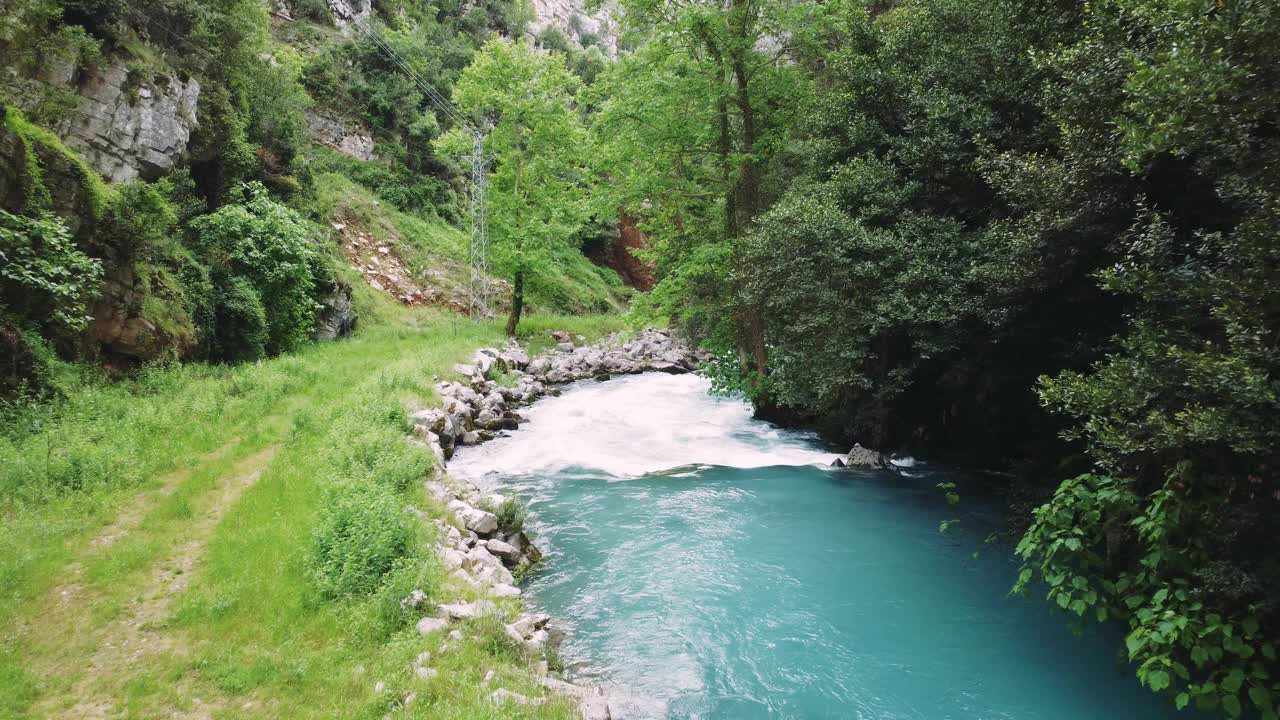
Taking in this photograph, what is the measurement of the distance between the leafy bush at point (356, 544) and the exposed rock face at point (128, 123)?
12210 mm

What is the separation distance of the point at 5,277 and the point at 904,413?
17.7 metres

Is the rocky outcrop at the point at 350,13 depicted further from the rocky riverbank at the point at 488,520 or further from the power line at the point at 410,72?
the rocky riverbank at the point at 488,520

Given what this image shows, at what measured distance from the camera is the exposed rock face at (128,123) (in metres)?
13.6

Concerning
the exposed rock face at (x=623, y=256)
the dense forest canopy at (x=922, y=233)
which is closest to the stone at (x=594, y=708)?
the dense forest canopy at (x=922, y=233)

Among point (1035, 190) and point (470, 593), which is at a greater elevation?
point (1035, 190)

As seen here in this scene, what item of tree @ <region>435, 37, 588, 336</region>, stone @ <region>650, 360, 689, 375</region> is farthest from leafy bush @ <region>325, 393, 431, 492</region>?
stone @ <region>650, 360, 689, 375</region>

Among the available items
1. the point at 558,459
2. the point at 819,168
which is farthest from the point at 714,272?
the point at 558,459

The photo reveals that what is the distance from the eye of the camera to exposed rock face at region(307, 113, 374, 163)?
3547cm

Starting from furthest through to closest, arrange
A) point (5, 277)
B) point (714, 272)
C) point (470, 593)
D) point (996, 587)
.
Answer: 1. point (714, 272)
2. point (5, 277)
3. point (996, 587)
4. point (470, 593)

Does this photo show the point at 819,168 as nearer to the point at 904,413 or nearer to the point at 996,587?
the point at 904,413

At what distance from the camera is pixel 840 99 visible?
12805 millimetres

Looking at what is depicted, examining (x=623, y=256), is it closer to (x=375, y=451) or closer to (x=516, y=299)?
(x=516, y=299)

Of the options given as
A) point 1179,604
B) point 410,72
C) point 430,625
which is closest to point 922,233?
point 1179,604

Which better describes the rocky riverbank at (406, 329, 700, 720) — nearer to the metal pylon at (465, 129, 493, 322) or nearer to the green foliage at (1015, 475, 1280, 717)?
the green foliage at (1015, 475, 1280, 717)
